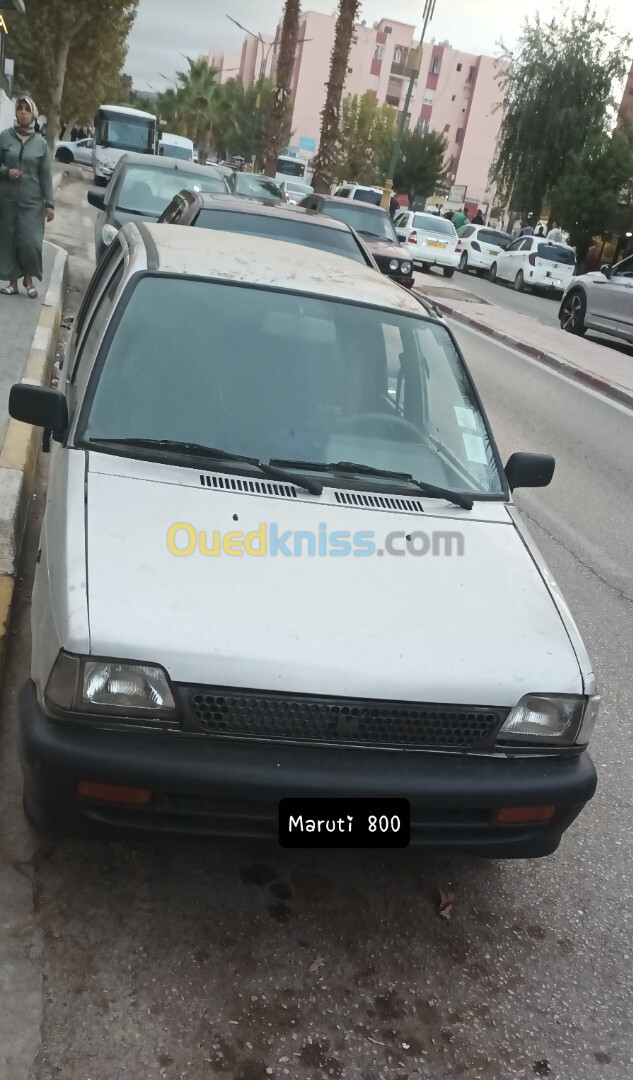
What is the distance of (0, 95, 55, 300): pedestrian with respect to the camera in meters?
9.62

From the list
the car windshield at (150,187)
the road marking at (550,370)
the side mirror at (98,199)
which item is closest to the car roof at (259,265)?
the road marking at (550,370)

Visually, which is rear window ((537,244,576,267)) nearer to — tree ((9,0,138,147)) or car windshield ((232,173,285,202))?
car windshield ((232,173,285,202))

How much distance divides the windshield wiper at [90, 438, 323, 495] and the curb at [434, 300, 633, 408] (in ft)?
30.0

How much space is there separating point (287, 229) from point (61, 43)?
1538 inches

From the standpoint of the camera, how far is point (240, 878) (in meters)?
3.22

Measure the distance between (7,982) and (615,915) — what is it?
73.0 inches

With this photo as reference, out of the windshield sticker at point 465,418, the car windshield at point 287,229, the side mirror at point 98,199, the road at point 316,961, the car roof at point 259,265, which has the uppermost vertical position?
the car roof at point 259,265

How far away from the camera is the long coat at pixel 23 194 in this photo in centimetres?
972

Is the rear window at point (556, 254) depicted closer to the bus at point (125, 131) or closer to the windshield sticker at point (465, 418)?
the bus at point (125, 131)

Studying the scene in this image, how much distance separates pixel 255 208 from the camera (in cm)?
851

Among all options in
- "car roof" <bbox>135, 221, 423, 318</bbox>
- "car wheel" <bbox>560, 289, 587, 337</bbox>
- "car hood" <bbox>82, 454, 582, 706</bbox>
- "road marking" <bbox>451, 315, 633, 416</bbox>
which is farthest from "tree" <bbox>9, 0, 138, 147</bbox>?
"car hood" <bbox>82, 454, 582, 706</bbox>

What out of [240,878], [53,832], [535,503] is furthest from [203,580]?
[535,503]

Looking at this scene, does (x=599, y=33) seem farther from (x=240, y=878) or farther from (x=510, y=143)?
(x=240, y=878)

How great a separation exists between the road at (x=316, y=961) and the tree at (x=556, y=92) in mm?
40787
